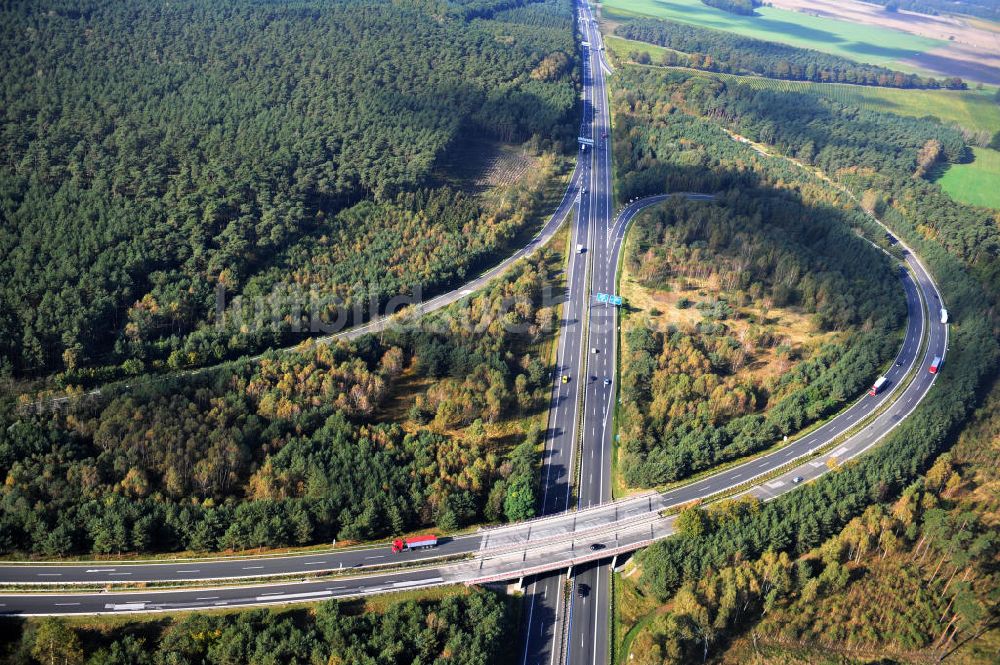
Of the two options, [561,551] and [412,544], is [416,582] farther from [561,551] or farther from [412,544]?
[561,551]

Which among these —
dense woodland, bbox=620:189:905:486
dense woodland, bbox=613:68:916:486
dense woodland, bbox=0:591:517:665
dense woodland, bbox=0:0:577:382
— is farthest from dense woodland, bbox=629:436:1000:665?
dense woodland, bbox=0:0:577:382

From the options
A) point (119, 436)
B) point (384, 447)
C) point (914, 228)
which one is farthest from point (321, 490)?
point (914, 228)

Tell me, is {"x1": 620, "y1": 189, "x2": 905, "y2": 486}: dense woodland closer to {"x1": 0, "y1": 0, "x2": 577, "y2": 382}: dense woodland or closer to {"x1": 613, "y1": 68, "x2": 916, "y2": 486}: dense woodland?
{"x1": 613, "y1": 68, "x2": 916, "y2": 486}: dense woodland

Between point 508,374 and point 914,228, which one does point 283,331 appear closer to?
point 508,374

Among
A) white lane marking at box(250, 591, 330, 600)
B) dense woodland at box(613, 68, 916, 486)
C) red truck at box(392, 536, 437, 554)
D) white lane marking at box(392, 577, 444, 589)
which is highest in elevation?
dense woodland at box(613, 68, 916, 486)

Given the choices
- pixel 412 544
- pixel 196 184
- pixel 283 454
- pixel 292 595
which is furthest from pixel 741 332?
pixel 196 184

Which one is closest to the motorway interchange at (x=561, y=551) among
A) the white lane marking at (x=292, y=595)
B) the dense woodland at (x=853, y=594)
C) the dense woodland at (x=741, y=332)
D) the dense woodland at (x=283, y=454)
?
the white lane marking at (x=292, y=595)

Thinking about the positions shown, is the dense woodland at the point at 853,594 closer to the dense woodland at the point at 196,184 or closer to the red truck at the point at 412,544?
the red truck at the point at 412,544
